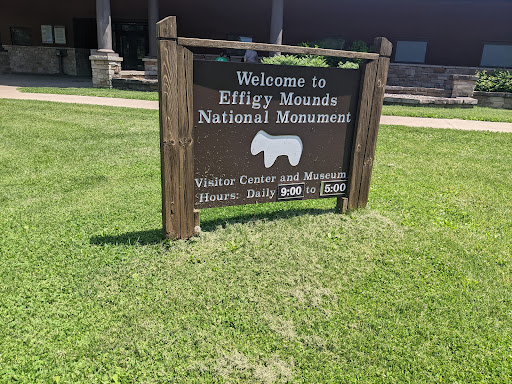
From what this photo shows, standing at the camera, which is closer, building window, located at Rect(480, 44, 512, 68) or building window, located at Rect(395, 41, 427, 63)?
building window, located at Rect(480, 44, 512, 68)

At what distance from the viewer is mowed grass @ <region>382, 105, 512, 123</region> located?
10.6m

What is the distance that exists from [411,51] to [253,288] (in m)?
17.2

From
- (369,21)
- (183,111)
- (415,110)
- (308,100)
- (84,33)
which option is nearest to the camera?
(183,111)

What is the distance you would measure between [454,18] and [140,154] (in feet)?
51.8

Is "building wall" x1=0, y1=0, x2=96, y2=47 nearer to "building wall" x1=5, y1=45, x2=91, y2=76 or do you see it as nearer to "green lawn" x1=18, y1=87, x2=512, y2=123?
"building wall" x1=5, y1=45, x2=91, y2=76

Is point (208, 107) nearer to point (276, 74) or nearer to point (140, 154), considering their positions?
point (276, 74)

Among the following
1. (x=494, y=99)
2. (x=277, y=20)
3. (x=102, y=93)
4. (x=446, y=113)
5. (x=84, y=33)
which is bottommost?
(x=102, y=93)

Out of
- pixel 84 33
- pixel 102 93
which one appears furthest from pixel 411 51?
pixel 84 33

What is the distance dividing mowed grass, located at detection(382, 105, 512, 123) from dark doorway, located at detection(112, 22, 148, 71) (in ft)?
44.7

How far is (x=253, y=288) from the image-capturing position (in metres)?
3.16

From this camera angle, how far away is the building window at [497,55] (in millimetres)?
17172

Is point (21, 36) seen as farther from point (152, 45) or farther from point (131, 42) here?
point (152, 45)

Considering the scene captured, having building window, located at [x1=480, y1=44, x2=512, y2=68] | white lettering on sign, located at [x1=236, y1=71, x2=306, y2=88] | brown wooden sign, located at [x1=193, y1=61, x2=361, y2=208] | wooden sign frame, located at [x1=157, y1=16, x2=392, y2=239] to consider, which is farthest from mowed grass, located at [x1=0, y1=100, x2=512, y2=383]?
building window, located at [x1=480, y1=44, x2=512, y2=68]

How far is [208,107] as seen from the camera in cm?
341
